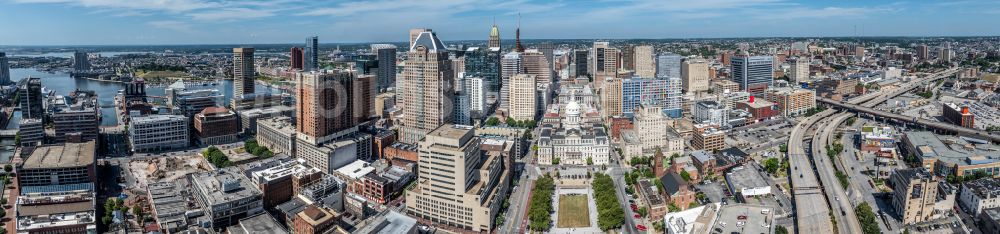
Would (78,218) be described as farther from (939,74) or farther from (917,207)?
(939,74)

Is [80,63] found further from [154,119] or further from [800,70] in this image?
[800,70]

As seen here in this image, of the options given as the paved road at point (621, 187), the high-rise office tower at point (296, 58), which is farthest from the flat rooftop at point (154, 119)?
the high-rise office tower at point (296, 58)

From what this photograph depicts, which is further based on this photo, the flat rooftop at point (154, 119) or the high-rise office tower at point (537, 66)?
the high-rise office tower at point (537, 66)

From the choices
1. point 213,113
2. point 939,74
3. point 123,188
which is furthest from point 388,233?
point 939,74

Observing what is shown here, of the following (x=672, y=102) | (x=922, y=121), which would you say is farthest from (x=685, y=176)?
(x=922, y=121)

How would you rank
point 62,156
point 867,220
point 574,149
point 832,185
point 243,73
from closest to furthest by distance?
1. point 867,220
2. point 832,185
3. point 62,156
4. point 574,149
5. point 243,73

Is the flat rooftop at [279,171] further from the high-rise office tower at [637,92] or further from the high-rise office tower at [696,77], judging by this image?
the high-rise office tower at [696,77]
